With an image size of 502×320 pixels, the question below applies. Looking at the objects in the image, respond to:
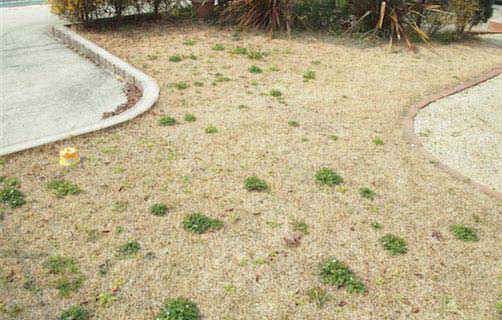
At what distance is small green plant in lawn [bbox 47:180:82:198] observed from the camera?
3816mm

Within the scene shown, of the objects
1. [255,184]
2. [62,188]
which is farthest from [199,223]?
[62,188]

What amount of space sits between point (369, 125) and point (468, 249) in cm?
219

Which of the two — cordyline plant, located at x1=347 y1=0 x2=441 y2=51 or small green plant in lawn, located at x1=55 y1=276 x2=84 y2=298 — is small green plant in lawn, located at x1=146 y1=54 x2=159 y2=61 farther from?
small green plant in lawn, located at x1=55 y1=276 x2=84 y2=298

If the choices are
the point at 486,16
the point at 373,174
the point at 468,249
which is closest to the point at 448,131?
the point at 373,174

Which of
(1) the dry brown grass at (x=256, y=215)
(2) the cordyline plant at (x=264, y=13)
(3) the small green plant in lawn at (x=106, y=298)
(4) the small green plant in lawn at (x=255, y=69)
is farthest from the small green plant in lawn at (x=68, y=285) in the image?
(2) the cordyline plant at (x=264, y=13)

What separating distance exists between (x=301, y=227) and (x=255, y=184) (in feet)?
2.17

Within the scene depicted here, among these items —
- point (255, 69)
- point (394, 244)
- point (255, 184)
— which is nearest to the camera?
point (394, 244)

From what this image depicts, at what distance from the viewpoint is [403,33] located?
8.55 m

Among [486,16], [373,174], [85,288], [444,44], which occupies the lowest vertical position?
[85,288]

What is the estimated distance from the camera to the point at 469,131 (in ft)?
17.5

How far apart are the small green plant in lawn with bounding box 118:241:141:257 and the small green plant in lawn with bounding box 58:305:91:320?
0.52 m

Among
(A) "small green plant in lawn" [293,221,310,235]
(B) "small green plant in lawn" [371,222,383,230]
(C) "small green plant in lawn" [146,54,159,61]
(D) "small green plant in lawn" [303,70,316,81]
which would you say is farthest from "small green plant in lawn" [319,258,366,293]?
(C) "small green plant in lawn" [146,54,159,61]

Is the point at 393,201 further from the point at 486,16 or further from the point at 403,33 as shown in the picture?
the point at 486,16

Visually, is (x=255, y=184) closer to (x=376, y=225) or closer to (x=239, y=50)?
(x=376, y=225)
